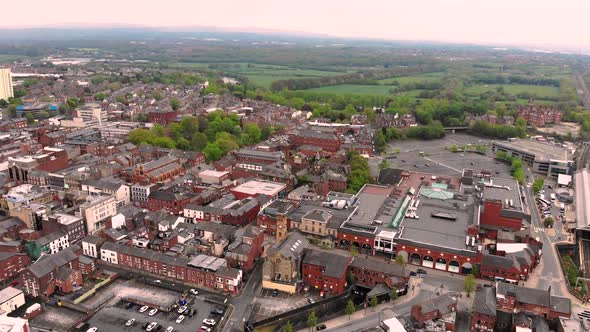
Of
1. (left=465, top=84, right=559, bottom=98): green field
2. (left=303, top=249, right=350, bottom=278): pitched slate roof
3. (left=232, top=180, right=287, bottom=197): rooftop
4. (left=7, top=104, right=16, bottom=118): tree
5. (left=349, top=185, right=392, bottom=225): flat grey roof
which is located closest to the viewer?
(left=303, top=249, right=350, bottom=278): pitched slate roof

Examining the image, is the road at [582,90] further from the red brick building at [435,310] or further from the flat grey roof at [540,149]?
the red brick building at [435,310]

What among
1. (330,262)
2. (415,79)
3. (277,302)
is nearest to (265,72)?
(415,79)

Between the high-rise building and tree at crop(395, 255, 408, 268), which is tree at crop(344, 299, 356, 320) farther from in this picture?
the high-rise building

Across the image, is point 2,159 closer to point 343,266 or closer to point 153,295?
point 153,295

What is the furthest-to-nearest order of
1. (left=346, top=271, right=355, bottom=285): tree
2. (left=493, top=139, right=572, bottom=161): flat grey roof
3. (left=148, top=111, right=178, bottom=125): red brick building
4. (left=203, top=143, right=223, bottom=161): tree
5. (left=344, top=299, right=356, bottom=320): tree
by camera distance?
(left=148, top=111, right=178, bottom=125): red brick building < (left=493, top=139, right=572, bottom=161): flat grey roof < (left=203, top=143, right=223, bottom=161): tree < (left=346, top=271, right=355, bottom=285): tree < (left=344, top=299, right=356, bottom=320): tree

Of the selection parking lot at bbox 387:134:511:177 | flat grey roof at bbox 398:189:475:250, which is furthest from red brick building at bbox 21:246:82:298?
parking lot at bbox 387:134:511:177

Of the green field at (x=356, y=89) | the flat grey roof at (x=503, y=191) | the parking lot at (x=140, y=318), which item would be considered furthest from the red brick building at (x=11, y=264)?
the green field at (x=356, y=89)
